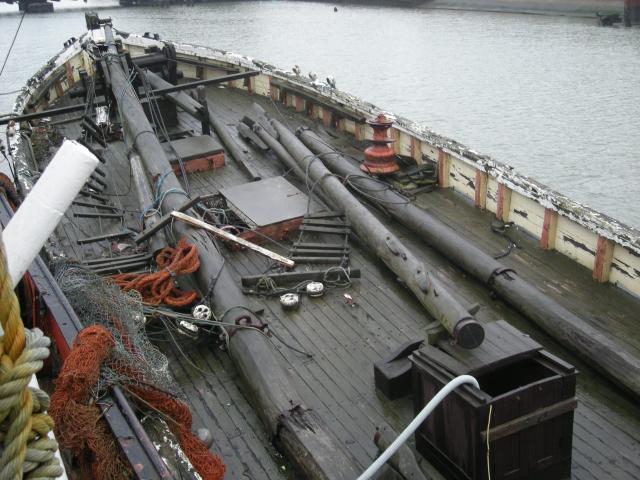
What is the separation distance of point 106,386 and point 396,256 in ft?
11.1

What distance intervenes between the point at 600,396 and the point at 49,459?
4.45 metres

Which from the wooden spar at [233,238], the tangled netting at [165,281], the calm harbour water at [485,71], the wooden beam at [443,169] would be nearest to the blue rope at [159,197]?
the wooden spar at [233,238]

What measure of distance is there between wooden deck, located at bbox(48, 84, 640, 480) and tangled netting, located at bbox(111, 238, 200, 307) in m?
0.46

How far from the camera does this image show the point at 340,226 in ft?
24.9

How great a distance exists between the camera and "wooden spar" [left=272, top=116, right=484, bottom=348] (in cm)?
428

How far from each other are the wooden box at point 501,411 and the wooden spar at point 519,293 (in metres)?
1.03

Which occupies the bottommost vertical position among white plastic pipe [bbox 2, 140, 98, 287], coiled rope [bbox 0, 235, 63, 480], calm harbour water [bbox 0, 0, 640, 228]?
calm harbour water [bbox 0, 0, 640, 228]

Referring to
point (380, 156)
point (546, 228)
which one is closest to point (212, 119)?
point (380, 156)

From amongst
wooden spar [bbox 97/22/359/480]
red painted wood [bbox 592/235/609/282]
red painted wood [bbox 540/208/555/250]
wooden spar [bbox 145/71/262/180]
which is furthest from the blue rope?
red painted wood [bbox 592/235/609/282]

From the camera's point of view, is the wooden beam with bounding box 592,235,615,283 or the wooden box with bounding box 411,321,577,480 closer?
the wooden box with bounding box 411,321,577,480

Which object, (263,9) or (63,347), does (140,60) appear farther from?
(263,9)

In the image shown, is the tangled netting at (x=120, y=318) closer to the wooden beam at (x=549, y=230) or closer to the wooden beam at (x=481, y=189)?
the wooden beam at (x=549, y=230)

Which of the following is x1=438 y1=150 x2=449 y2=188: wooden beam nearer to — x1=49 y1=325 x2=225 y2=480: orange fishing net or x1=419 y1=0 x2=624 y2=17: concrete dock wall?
x1=49 y1=325 x2=225 y2=480: orange fishing net

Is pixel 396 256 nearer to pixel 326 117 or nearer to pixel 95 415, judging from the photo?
pixel 95 415
